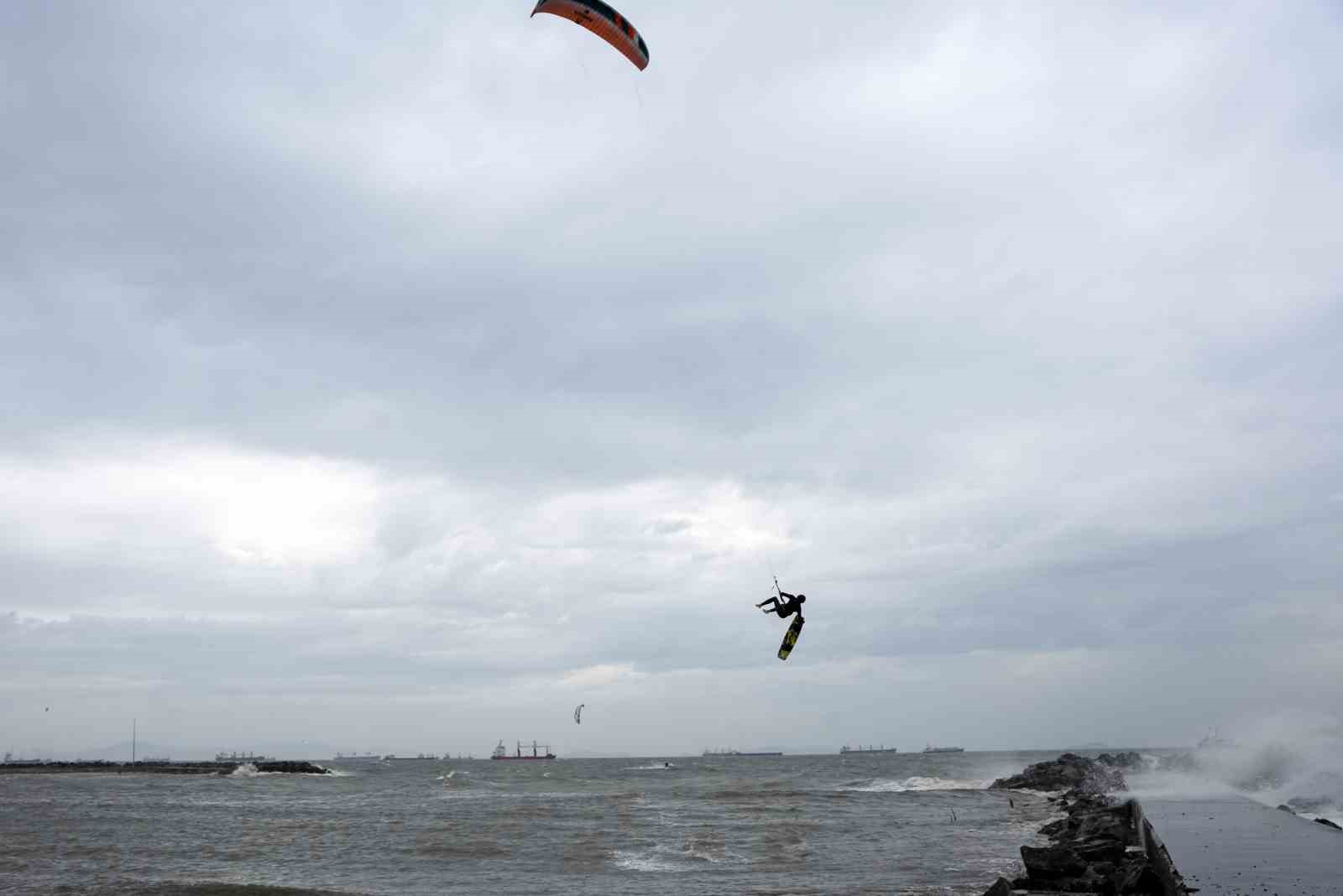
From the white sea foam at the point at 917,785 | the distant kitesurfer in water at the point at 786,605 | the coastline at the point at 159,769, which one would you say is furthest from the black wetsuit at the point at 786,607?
the coastline at the point at 159,769

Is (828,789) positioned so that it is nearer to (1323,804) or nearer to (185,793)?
(1323,804)

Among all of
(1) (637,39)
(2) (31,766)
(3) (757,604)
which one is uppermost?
(1) (637,39)

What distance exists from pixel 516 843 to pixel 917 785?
6060cm

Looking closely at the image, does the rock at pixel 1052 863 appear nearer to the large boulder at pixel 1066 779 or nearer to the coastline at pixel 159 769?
the large boulder at pixel 1066 779

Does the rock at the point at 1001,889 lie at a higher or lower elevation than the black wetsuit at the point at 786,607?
lower

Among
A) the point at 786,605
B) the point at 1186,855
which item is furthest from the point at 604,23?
the point at 1186,855

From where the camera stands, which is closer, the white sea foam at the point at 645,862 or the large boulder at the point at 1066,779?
the white sea foam at the point at 645,862

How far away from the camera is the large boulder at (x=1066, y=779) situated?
68.0 metres

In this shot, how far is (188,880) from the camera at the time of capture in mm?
28281

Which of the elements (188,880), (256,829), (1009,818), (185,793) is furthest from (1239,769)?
(185,793)

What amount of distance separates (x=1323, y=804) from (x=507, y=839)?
38.3m

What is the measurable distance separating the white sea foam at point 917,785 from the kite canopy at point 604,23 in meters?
69.5

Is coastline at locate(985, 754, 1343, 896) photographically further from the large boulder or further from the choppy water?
the large boulder

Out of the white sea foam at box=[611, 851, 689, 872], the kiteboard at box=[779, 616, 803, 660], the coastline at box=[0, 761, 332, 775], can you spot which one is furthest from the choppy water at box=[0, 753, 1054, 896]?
the coastline at box=[0, 761, 332, 775]
